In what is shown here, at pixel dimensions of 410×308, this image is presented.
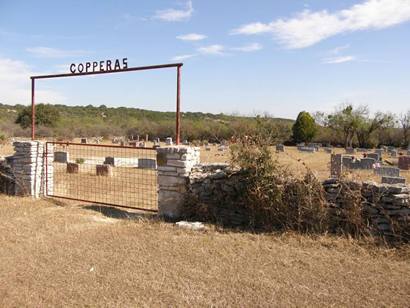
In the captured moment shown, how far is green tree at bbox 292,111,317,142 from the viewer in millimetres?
42844

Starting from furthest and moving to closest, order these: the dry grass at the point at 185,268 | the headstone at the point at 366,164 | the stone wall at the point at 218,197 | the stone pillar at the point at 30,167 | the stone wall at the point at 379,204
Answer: the headstone at the point at 366,164 < the stone pillar at the point at 30,167 < the stone wall at the point at 218,197 < the stone wall at the point at 379,204 < the dry grass at the point at 185,268

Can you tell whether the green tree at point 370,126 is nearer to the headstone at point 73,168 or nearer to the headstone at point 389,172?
the headstone at point 389,172

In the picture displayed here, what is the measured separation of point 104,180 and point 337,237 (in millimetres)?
9012

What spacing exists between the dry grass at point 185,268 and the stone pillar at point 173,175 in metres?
0.67

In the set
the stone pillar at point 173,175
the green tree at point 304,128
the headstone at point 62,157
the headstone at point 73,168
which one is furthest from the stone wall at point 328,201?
the green tree at point 304,128

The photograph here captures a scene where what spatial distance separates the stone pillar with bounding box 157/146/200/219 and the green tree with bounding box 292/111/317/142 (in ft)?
123

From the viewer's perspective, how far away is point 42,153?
8.70 metres

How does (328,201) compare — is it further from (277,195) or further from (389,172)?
(389,172)

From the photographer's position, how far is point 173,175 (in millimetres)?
6824

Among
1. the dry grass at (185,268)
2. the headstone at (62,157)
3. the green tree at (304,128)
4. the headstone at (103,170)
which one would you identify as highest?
the green tree at (304,128)

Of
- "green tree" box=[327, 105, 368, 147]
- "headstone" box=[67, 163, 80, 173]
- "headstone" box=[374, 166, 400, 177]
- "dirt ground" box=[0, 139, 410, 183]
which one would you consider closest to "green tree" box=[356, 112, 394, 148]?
"green tree" box=[327, 105, 368, 147]

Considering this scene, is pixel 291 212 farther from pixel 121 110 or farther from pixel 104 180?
pixel 121 110

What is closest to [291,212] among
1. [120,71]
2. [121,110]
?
[120,71]

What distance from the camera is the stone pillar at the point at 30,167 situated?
8508mm
